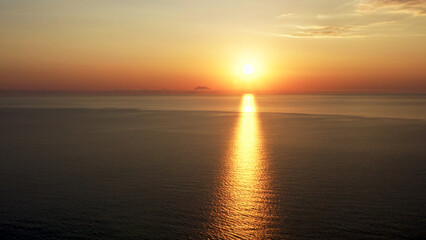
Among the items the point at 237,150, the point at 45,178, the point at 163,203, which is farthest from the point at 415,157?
the point at 45,178

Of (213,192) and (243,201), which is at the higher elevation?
(213,192)

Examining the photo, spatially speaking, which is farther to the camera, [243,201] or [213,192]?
[213,192]

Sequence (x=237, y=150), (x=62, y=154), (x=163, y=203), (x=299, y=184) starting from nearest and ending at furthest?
(x=163, y=203)
(x=299, y=184)
(x=62, y=154)
(x=237, y=150)

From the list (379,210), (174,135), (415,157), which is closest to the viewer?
(379,210)

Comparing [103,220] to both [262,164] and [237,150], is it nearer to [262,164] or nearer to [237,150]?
[262,164]

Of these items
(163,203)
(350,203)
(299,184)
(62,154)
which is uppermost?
(62,154)

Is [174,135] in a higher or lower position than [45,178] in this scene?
higher

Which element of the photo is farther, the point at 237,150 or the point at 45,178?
the point at 237,150
